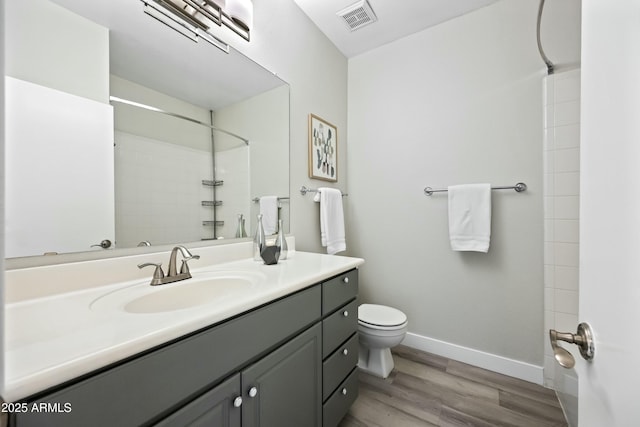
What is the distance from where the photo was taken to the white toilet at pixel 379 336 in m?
1.50

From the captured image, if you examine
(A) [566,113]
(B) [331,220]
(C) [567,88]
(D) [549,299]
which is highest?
(C) [567,88]

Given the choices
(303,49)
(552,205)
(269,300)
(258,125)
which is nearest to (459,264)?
(552,205)

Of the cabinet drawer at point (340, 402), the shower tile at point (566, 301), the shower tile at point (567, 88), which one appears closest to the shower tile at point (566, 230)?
the shower tile at point (566, 301)

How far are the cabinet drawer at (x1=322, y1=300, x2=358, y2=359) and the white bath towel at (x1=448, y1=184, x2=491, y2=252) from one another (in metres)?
0.94

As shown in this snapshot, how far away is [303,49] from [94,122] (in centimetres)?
142

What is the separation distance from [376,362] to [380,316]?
0.31m

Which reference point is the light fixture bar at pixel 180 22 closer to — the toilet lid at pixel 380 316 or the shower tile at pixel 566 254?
the toilet lid at pixel 380 316

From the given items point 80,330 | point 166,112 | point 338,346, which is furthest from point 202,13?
point 338,346

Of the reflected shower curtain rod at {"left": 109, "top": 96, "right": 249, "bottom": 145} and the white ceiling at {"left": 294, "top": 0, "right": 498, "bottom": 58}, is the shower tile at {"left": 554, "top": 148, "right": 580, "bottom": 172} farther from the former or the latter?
the reflected shower curtain rod at {"left": 109, "top": 96, "right": 249, "bottom": 145}

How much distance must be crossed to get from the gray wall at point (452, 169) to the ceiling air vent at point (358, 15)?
0.33 metres

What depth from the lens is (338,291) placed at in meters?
1.13

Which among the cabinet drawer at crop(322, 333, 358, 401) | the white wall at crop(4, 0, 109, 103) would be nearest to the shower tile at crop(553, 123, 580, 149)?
the cabinet drawer at crop(322, 333, 358, 401)

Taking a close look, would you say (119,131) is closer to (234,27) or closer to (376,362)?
(234,27)

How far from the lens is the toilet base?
1.60 meters
